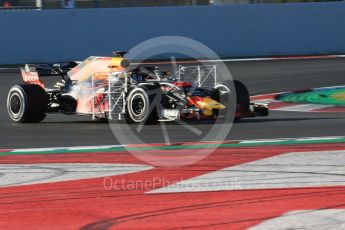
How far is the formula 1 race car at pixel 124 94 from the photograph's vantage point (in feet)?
40.2

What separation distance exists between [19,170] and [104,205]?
7.48ft

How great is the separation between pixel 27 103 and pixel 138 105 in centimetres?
197

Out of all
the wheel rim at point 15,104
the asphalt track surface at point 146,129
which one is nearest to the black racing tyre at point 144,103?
the asphalt track surface at point 146,129

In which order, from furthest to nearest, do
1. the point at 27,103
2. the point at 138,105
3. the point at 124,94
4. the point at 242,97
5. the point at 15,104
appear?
the point at 15,104 < the point at 27,103 < the point at 242,97 < the point at 124,94 < the point at 138,105

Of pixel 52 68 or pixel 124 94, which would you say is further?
pixel 52 68

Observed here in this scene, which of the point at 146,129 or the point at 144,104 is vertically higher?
the point at 144,104

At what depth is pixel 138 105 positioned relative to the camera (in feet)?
40.5

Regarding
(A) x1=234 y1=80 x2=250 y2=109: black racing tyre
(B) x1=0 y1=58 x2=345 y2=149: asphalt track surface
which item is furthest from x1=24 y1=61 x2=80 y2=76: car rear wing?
(A) x1=234 y1=80 x2=250 y2=109: black racing tyre

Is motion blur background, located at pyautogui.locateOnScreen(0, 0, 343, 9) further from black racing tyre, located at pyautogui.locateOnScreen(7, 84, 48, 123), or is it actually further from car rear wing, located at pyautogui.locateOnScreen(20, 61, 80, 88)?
black racing tyre, located at pyautogui.locateOnScreen(7, 84, 48, 123)

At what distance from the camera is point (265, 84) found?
1992cm

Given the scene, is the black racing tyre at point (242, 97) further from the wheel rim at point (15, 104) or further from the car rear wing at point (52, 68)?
the wheel rim at point (15, 104)

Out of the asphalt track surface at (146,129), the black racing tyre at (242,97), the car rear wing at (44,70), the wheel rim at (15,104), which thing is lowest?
the asphalt track surface at (146,129)

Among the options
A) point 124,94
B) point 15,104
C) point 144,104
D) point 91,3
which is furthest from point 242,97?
point 91,3

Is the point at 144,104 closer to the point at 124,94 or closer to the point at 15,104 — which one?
the point at 124,94
